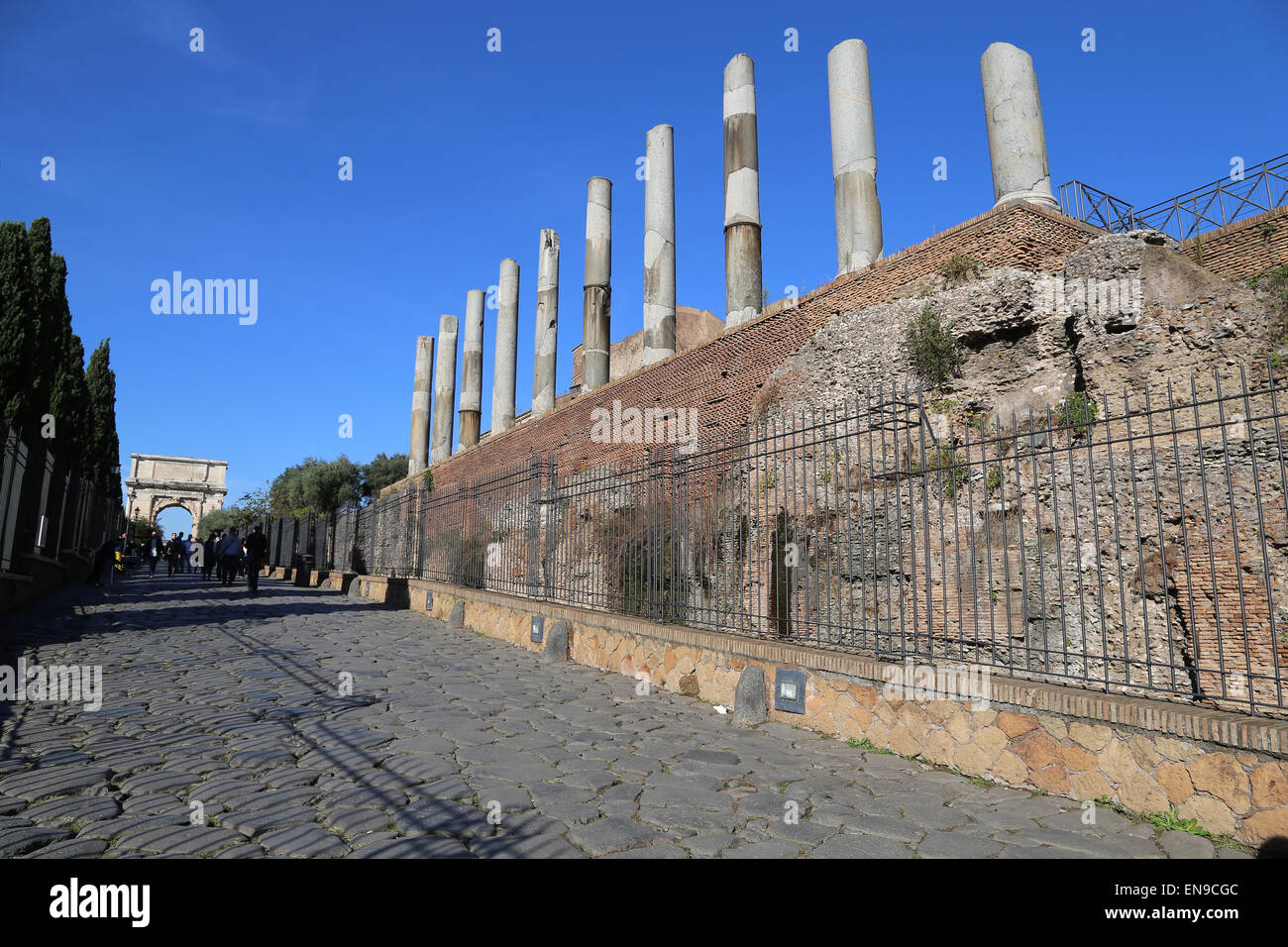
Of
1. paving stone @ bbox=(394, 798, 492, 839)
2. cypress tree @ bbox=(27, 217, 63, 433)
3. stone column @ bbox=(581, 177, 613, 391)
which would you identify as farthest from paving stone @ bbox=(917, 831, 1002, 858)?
cypress tree @ bbox=(27, 217, 63, 433)

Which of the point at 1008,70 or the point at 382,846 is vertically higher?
the point at 1008,70

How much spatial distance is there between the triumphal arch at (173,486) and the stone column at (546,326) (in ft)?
185

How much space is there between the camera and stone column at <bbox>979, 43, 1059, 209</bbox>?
8508mm

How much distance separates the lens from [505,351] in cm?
2131

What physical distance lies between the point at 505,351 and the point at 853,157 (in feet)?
41.7

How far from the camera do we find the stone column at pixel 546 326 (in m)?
18.8

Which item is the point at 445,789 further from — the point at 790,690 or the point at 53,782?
the point at 790,690

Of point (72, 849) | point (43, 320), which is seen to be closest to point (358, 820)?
point (72, 849)

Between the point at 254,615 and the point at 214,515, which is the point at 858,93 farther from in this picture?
the point at 214,515

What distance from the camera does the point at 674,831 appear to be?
320cm
